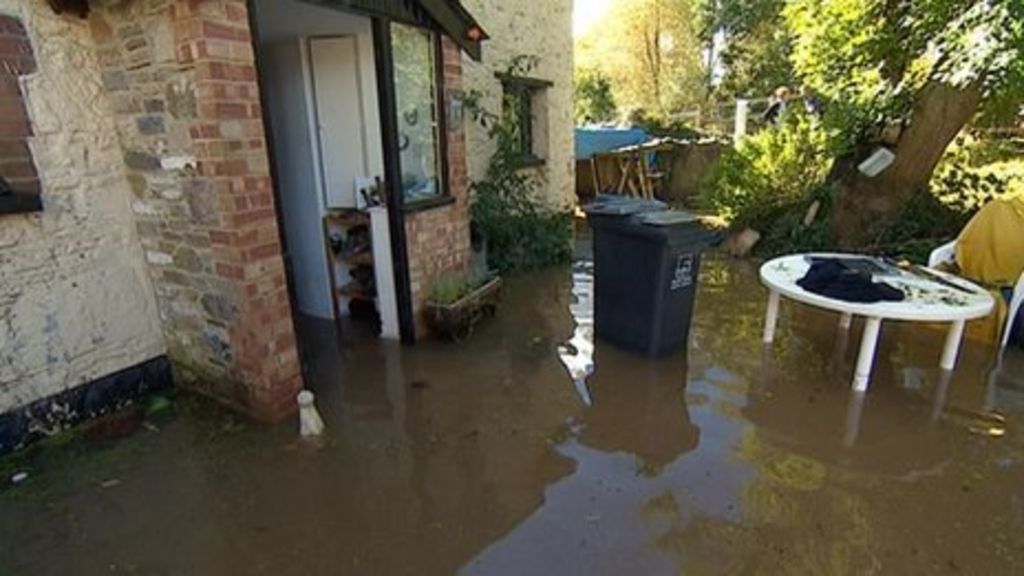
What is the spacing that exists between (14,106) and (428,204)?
8.46 feet

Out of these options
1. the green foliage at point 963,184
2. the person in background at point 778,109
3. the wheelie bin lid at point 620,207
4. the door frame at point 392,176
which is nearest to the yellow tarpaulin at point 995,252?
the green foliage at point 963,184

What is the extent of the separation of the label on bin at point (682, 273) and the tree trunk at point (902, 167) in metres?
3.83

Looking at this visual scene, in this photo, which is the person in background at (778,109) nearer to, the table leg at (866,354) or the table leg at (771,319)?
the table leg at (771,319)

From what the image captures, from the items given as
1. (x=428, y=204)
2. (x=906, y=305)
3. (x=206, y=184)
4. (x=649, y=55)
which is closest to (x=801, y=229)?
(x=906, y=305)

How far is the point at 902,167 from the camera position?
21.1 ft

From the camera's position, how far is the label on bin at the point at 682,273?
4086 mm

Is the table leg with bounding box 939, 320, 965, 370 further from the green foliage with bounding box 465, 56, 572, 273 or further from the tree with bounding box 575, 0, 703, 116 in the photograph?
the tree with bounding box 575, 0, 703, 116

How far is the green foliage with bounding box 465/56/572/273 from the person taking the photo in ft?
21.9

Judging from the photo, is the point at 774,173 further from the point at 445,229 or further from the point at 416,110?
the point at 416,110

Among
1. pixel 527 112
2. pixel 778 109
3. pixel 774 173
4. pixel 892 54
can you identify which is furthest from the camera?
pixel 778 109

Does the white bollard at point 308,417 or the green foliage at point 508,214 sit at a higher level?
the green foliage at point 508,214

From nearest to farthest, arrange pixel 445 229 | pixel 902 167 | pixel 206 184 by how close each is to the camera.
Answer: pixel 206 184
pixel 445 229
pixel 902 167

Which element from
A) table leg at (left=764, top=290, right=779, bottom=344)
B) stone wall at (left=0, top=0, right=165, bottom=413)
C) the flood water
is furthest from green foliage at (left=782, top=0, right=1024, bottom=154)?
stone wall at (left=0, top=0, right=165, bottom=413)

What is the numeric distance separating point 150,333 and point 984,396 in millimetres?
5580
